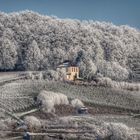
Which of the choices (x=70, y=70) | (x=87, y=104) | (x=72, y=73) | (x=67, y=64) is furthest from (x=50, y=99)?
(x=67, y=64)

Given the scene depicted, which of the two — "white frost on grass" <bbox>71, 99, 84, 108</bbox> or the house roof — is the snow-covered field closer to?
"white frost on grass" <bbox>71, 99, 84, 108</bbox>


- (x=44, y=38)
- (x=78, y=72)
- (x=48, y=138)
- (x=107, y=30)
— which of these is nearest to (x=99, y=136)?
(x=48, y=138)

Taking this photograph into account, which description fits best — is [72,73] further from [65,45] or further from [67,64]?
[65,45]

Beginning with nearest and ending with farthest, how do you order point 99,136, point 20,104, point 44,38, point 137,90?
1. point 99,136
2. point 20,104
3. point 137,90
4. point 44,38

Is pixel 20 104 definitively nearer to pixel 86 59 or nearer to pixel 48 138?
pixel 48 138

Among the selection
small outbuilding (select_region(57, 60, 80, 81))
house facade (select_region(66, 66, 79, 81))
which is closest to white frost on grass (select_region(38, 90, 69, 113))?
small outbuilding (select_region(57, 60, 80, 81))

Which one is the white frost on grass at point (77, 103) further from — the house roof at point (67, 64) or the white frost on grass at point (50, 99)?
the house roof at point (67, 64)
